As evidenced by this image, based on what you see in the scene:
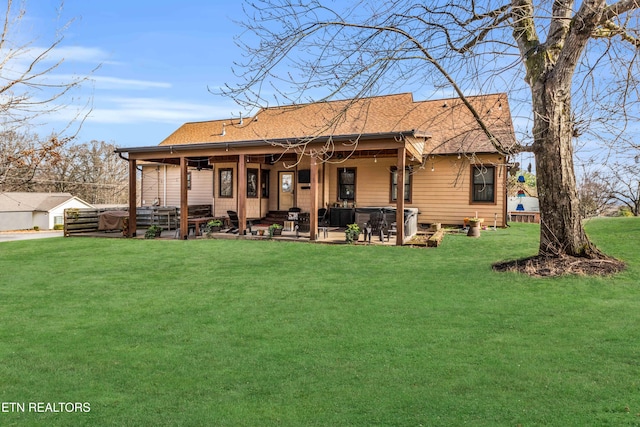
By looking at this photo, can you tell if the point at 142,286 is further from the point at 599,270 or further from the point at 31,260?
the point at 599,270

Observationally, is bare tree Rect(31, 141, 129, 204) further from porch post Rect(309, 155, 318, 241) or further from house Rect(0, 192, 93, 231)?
porch post Rect(309, 155, 318, 241)

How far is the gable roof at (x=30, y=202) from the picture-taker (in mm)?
26234

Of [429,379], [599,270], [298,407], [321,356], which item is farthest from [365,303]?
[599,270]

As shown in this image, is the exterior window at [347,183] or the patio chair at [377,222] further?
the exterior window at [347,183]

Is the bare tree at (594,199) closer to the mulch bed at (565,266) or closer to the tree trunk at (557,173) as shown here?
the tree trunk at (557,173)

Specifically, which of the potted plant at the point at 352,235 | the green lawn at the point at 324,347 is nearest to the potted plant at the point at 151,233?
the green lawn at the point at 324,347

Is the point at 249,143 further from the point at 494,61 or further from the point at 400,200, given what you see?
the point at 494,61

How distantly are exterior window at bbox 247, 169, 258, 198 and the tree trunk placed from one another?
504 inches

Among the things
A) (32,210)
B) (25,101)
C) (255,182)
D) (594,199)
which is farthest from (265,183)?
(32,210)

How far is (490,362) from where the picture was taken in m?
3.77

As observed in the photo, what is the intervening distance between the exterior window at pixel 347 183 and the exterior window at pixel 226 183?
5.32m

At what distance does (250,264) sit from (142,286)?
258 centimetres

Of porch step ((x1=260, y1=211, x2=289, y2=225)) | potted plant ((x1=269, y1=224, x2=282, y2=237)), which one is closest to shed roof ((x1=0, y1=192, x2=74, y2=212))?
porch step ((x1=260, y1=211, x2=289, y2=225))

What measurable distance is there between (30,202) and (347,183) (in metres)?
22.4
